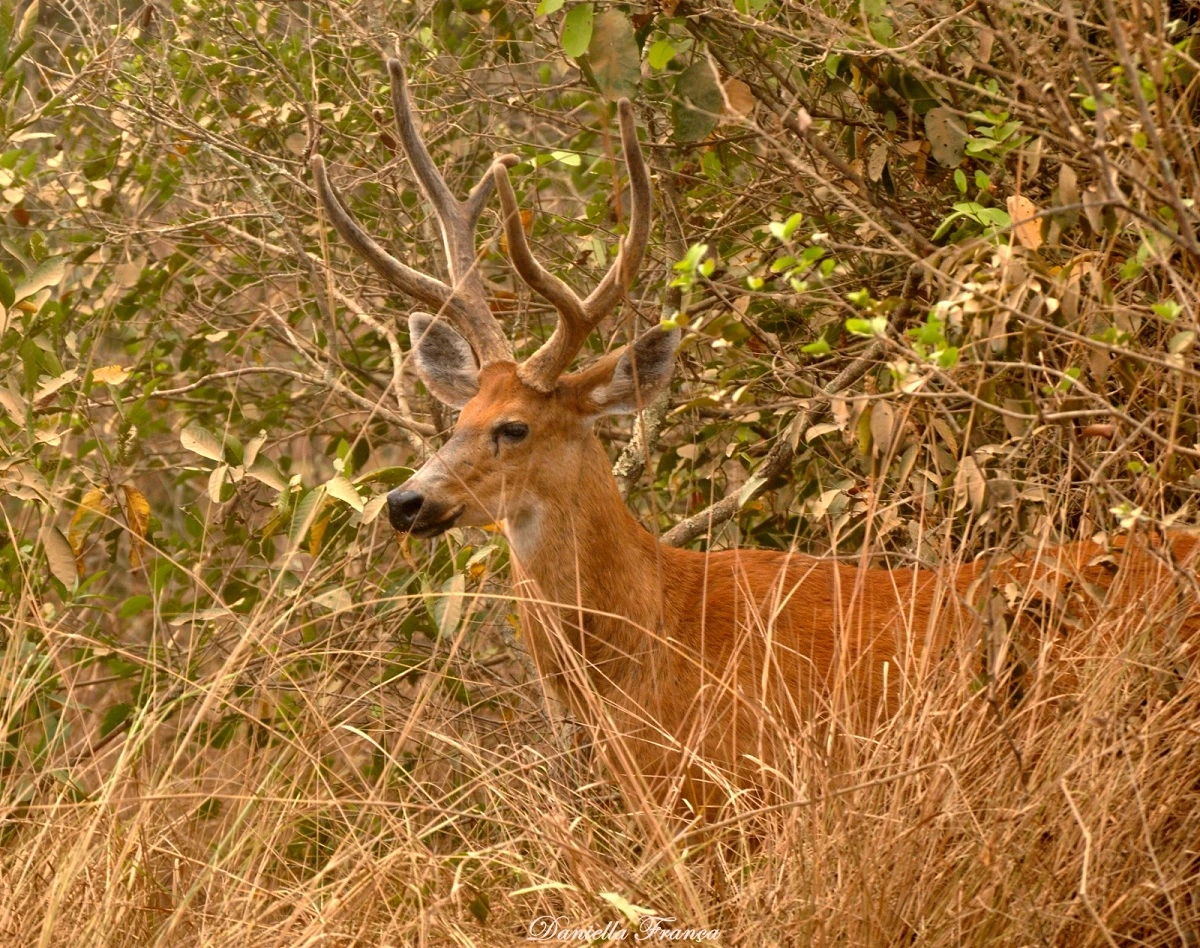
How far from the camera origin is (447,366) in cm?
492

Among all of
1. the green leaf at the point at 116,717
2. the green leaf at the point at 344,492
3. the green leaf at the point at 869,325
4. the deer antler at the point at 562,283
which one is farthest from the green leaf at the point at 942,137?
the green leaf at the point at 116,717

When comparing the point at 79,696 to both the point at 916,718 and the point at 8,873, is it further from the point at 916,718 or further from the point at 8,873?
the point at 916,718

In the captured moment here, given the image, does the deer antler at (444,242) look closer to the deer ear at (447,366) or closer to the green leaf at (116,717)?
the deer ear at (447,366)

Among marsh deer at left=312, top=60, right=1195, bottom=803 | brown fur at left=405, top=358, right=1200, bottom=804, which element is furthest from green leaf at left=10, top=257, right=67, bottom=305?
brown fur at left=405, top=358, right=1200, bottom=804

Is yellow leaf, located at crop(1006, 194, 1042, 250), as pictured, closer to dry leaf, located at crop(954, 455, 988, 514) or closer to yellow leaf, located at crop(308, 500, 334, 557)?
dry leaf, located at crop(954, 455, 988, 514)

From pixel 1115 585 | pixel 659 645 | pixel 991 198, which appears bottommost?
pixel 659 645

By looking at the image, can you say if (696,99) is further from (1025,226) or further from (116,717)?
(116,717)

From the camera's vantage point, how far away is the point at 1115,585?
336cm

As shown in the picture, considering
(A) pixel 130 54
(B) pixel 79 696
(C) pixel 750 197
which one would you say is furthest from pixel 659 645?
(A) pixel 130 54

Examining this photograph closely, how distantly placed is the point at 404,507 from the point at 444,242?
36.3 inches

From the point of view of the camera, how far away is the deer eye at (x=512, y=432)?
14.5ft

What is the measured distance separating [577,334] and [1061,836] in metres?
2.11

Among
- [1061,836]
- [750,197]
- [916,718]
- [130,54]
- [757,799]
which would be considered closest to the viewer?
[1061,836]

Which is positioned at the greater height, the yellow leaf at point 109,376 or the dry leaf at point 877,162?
the dry leaf at point 877,162
